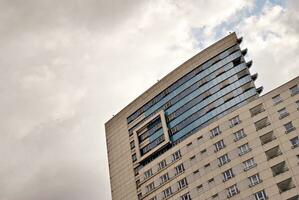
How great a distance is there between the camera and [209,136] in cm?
9244

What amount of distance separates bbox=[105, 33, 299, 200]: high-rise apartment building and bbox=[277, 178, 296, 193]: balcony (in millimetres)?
162

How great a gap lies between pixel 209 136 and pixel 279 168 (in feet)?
57.6

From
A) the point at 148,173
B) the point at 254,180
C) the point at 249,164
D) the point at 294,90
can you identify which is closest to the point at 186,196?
the point at 148,173

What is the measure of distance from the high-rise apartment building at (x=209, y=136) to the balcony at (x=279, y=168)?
0.57ft

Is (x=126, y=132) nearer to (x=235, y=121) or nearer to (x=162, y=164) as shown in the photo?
(x=162, y=164)

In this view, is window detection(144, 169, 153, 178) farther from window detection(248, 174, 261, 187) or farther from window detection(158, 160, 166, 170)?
window detection(248, 174, 261, 187)

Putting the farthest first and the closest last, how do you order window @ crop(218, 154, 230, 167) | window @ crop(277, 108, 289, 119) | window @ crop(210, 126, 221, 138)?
1. window @ crop(210, 126, 221, 138)
2. window @ crop(218, 154, 230, 167)
3. window @ crop(277, 108, 289, 119)

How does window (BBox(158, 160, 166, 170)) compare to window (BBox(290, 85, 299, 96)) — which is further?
window (BBox(158, 160, 166, 170))

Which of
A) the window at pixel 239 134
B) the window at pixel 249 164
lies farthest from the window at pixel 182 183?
the window at pixel 249 164

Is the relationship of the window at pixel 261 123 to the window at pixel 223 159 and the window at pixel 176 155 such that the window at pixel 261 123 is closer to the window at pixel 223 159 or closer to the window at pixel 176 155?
the window at pixel 223 159

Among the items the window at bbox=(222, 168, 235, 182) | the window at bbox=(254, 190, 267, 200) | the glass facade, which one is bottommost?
the window at bbox=(254, 190, 267, 200)

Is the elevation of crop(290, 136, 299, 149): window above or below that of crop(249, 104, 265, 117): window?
below

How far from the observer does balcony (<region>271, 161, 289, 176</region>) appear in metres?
78.1

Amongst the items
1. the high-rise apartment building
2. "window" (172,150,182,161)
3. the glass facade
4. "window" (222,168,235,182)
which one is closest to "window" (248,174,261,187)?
the high-rise apartment building
